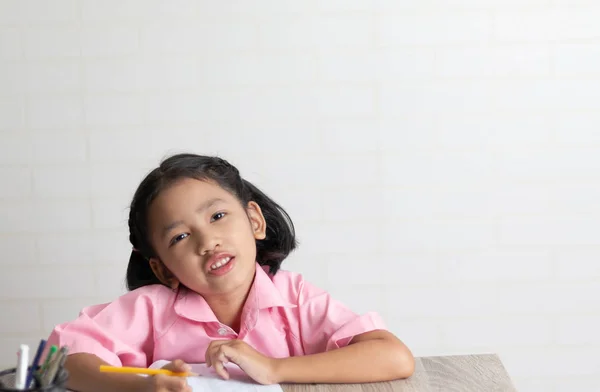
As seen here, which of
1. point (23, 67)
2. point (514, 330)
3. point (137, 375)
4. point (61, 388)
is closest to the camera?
point (61, 388)

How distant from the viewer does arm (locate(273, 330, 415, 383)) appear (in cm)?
123

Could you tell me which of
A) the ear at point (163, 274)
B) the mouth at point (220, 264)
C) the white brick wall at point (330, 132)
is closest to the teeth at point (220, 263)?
the mouth at point (220, 264)

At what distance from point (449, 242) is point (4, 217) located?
4.17 ft

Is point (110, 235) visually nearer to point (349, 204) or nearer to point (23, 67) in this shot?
point (23, 67)

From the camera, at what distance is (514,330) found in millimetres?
2578

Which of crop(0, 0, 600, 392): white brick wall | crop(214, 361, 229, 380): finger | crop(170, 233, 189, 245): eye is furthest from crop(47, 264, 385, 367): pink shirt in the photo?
crop(0, 0, 600, 392): white brick wall

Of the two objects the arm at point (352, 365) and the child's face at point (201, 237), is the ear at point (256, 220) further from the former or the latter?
the arm at point (352, 365)

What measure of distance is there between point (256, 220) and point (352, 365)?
399 mm

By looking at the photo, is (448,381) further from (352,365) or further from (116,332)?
(116,332)

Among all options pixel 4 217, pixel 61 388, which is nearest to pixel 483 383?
pixel 61 388

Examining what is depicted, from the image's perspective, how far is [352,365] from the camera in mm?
1256

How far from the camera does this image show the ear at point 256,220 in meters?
1.55

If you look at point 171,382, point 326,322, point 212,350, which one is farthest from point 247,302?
point 171,382

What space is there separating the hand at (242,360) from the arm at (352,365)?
0.02 meters
